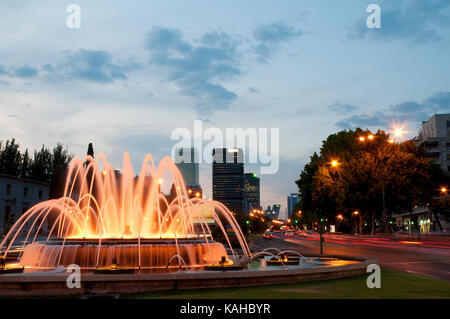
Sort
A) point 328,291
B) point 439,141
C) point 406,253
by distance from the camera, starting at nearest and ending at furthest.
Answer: point 328,291 < point 406,253 < point 439,141

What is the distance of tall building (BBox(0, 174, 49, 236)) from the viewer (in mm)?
69250

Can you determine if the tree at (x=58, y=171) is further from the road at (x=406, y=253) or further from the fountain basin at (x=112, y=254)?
the fountain basin at (x=112, y=254)

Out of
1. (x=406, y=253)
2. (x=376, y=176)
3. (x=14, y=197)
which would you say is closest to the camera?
(x=406, y=253)

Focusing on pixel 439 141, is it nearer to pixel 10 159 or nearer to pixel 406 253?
pixel 406 253

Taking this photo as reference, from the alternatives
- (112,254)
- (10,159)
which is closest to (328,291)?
(112,254)

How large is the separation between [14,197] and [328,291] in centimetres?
7051

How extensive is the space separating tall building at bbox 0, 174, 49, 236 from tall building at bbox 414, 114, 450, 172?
86.1 m

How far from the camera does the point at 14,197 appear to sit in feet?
237

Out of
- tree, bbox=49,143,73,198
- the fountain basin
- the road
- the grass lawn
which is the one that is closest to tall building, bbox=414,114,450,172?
the road

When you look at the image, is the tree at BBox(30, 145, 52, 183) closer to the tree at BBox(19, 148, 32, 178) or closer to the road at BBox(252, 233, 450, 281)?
the tree at BBox(19, 148, 32, 178)

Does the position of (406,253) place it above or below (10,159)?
below

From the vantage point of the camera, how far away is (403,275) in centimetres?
1806

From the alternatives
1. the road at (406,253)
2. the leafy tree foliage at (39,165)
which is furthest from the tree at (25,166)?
the road at (406,253)
